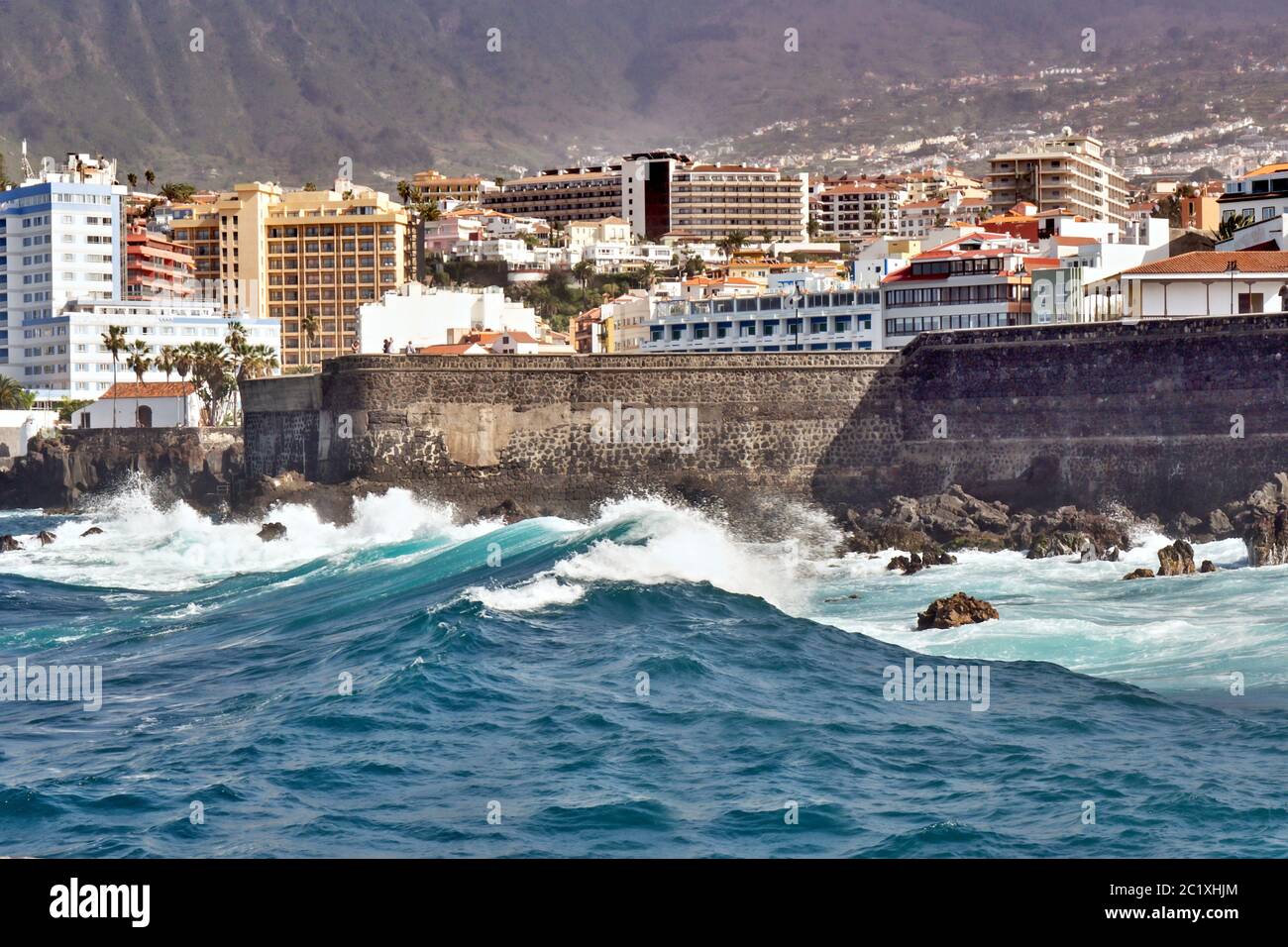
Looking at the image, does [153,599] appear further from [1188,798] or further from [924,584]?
[1188,798]

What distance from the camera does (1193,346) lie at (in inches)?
1642

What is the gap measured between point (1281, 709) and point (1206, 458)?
23437 millimetres

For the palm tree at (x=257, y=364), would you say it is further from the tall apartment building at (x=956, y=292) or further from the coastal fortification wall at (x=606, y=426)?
the coastal fortification wall at (x=606, y=426)

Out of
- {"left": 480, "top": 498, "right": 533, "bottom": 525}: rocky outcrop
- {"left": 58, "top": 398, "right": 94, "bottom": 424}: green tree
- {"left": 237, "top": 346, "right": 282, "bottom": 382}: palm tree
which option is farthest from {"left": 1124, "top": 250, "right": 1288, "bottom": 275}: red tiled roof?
{"left": 58, "top": 398, "right": 94, "bottom": 424}: green tree

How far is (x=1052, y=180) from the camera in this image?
428ft

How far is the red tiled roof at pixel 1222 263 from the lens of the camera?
4791cm

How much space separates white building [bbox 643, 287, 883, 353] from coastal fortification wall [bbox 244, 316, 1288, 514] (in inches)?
510

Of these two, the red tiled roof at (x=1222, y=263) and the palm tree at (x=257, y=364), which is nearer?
the red tiled roof at (x=1222, y=263)

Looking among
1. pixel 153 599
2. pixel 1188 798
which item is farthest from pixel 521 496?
pixel 1188 798

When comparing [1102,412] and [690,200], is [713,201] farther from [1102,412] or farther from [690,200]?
[1102,412]

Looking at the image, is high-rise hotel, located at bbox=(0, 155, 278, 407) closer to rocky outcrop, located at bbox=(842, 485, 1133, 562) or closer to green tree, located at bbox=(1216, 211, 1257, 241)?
green tree, located at bbox=(1216, 211, 1257, 241)

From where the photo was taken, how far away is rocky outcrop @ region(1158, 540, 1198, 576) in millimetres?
32531

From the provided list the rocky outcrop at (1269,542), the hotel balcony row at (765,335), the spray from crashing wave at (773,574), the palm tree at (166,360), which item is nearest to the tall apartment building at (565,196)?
the palm tree at (166,360)

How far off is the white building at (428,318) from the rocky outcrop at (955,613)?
36794 millimetres
